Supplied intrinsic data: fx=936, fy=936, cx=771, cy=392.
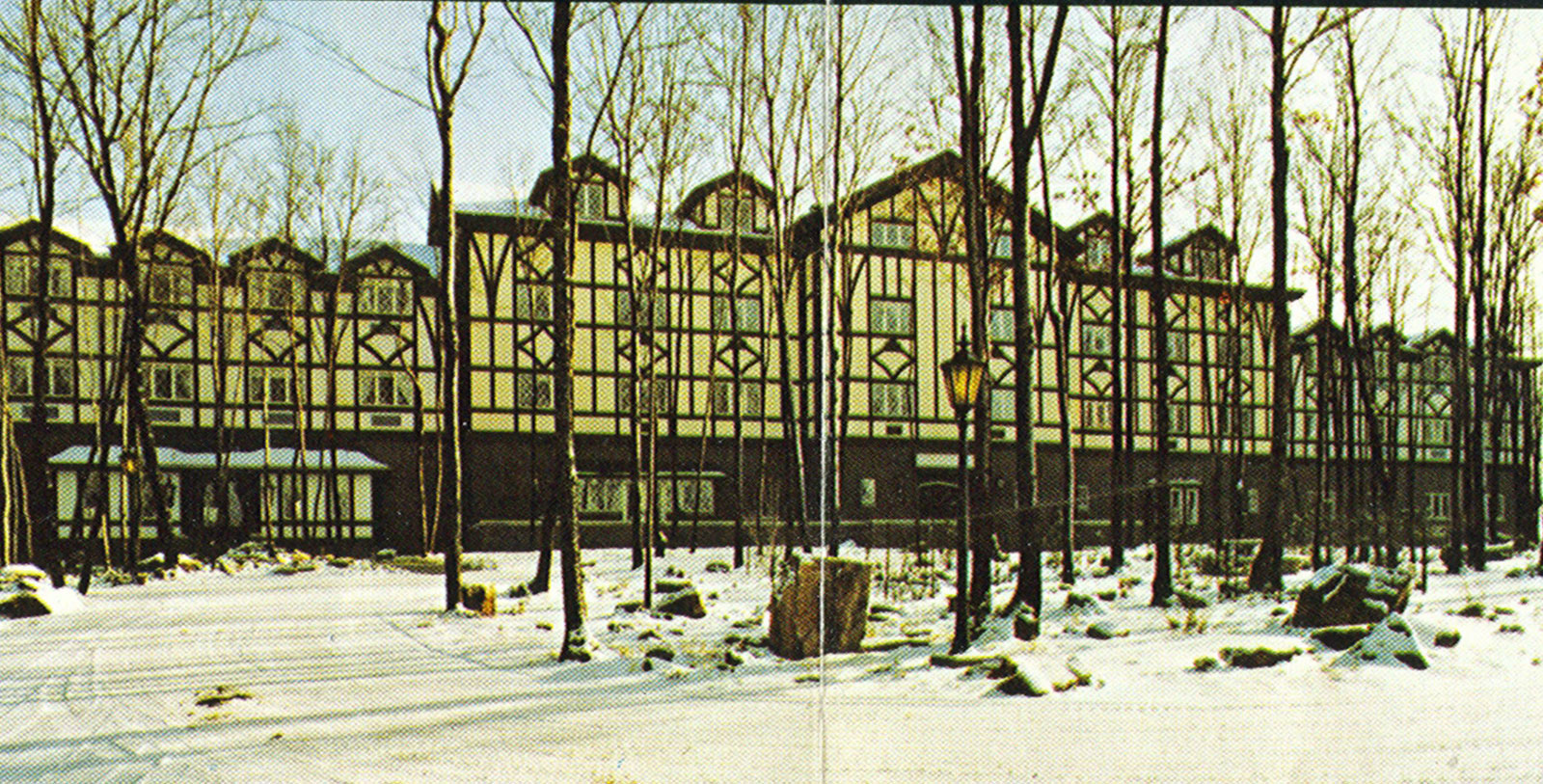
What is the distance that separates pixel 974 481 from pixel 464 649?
9.30 feet

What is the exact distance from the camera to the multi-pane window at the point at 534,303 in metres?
5.47

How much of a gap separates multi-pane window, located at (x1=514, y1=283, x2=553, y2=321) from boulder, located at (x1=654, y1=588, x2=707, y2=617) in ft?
5.94

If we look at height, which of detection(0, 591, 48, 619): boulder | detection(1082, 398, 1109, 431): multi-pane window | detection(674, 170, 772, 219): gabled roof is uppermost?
detection(674, 170, 772, 219): gabled roof

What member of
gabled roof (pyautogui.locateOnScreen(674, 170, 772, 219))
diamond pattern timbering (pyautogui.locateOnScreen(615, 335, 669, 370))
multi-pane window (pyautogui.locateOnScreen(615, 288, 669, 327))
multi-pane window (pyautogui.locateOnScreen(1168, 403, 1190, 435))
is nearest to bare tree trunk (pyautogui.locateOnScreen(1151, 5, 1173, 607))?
multi-pane window (pyautogui.locateOnScreen(1168, 403, 1190, 435))

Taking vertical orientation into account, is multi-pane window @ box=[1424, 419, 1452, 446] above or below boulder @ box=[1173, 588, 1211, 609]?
above

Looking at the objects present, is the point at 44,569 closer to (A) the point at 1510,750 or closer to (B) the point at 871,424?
(B) the point at 871,424

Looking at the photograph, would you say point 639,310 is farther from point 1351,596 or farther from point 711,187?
point 1351,596

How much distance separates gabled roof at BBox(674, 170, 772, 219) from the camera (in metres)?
5.28

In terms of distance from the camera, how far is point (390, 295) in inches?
204

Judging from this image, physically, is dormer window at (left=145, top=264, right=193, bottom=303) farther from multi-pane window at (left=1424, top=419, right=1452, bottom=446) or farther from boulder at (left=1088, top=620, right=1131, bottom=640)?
multi-pane window at (left=1424, top=419, right=1452, bottom=446)

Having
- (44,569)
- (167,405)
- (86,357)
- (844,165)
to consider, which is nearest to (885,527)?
(844,165)

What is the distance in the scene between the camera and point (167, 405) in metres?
4.37

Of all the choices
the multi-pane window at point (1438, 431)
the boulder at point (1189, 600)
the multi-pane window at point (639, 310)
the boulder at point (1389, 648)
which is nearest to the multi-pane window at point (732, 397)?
the multi-pane window at point (639, 310)

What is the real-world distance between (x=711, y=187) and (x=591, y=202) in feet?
3.03
